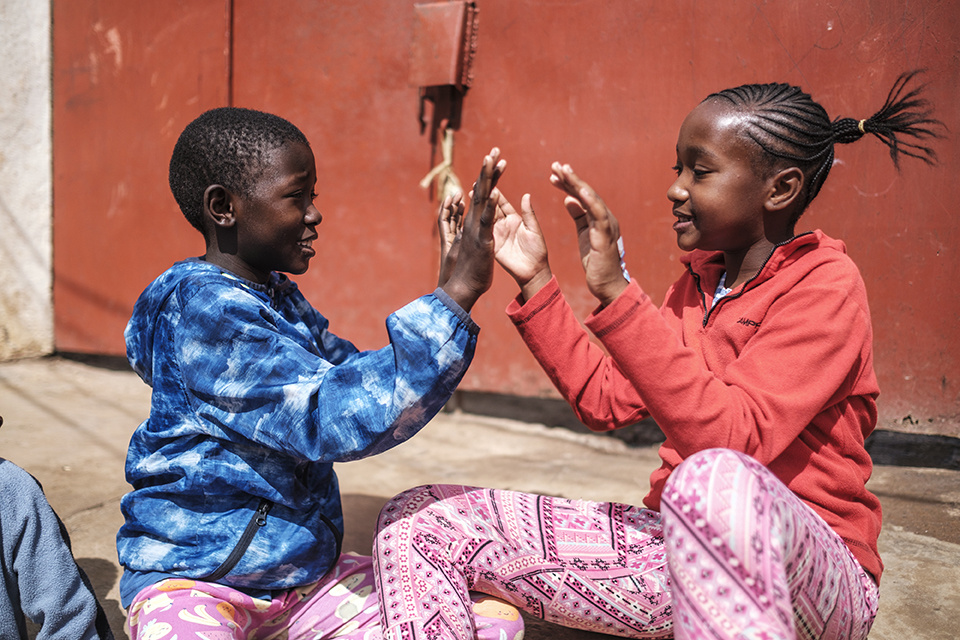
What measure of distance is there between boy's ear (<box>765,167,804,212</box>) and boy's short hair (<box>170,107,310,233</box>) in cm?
105

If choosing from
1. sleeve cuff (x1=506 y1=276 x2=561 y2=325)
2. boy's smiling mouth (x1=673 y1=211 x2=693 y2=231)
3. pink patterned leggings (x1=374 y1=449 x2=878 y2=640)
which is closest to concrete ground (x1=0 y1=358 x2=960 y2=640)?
pink patterned leggings (x1=374 y1=449 x2=878 y2=640)

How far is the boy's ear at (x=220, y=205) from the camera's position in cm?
157

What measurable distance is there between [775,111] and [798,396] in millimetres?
605

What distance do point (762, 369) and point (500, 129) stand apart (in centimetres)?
249

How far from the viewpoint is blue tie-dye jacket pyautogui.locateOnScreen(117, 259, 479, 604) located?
1301 millimetres

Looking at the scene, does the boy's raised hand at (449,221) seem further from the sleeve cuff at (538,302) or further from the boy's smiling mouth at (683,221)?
the boy's smiling mouth at (683,221)

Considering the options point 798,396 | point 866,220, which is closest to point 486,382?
point 866,220

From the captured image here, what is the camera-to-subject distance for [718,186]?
4.92 ft

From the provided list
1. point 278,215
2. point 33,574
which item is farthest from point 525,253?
point 33,574

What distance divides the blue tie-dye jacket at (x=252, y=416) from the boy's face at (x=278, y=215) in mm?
82

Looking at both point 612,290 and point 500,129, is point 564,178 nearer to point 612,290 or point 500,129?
point 612,290

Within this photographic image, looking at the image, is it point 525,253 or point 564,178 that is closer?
point 564,178

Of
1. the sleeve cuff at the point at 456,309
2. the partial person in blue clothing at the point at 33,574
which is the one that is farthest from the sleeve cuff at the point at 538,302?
the partial person in blue clothing at the point at 33,574

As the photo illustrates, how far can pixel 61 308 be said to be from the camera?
4664 millimetres
